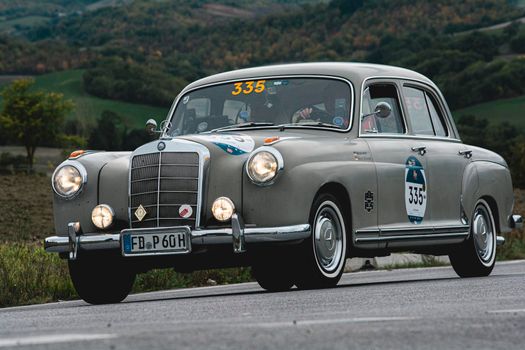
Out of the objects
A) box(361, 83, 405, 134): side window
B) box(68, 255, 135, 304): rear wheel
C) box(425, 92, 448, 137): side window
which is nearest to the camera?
box(68, 255, 135, 304): rear wheel

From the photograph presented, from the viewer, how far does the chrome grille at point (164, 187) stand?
9.39m

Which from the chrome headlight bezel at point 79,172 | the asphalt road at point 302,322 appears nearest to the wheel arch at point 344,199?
the asphalt road at point 302,322

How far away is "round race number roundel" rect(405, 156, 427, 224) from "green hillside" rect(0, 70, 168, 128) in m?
104

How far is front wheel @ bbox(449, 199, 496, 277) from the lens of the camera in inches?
472

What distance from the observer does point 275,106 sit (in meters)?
10.6

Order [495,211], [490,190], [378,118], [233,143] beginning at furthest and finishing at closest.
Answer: [495,211] → [490,190] → [378,118] → [233,143]

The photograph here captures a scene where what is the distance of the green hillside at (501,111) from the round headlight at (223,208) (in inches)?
4076

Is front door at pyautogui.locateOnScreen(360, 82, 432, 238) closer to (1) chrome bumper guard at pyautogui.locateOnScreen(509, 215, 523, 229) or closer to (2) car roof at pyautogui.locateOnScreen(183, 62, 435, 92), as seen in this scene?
(2) car roof at pyautogui.locateOnScreen(183, 62, 435, 92)

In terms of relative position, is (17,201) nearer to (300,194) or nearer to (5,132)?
(300,194)

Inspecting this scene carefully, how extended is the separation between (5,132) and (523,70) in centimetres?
5597

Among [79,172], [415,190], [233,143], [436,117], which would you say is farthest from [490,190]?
[79,172]

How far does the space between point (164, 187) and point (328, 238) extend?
1.42 meters

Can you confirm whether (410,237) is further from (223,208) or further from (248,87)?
(223,208)

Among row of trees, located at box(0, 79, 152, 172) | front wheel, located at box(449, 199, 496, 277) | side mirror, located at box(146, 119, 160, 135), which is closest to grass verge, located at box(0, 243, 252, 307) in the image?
side mirror, located at box(146, 119, 160, 135)
